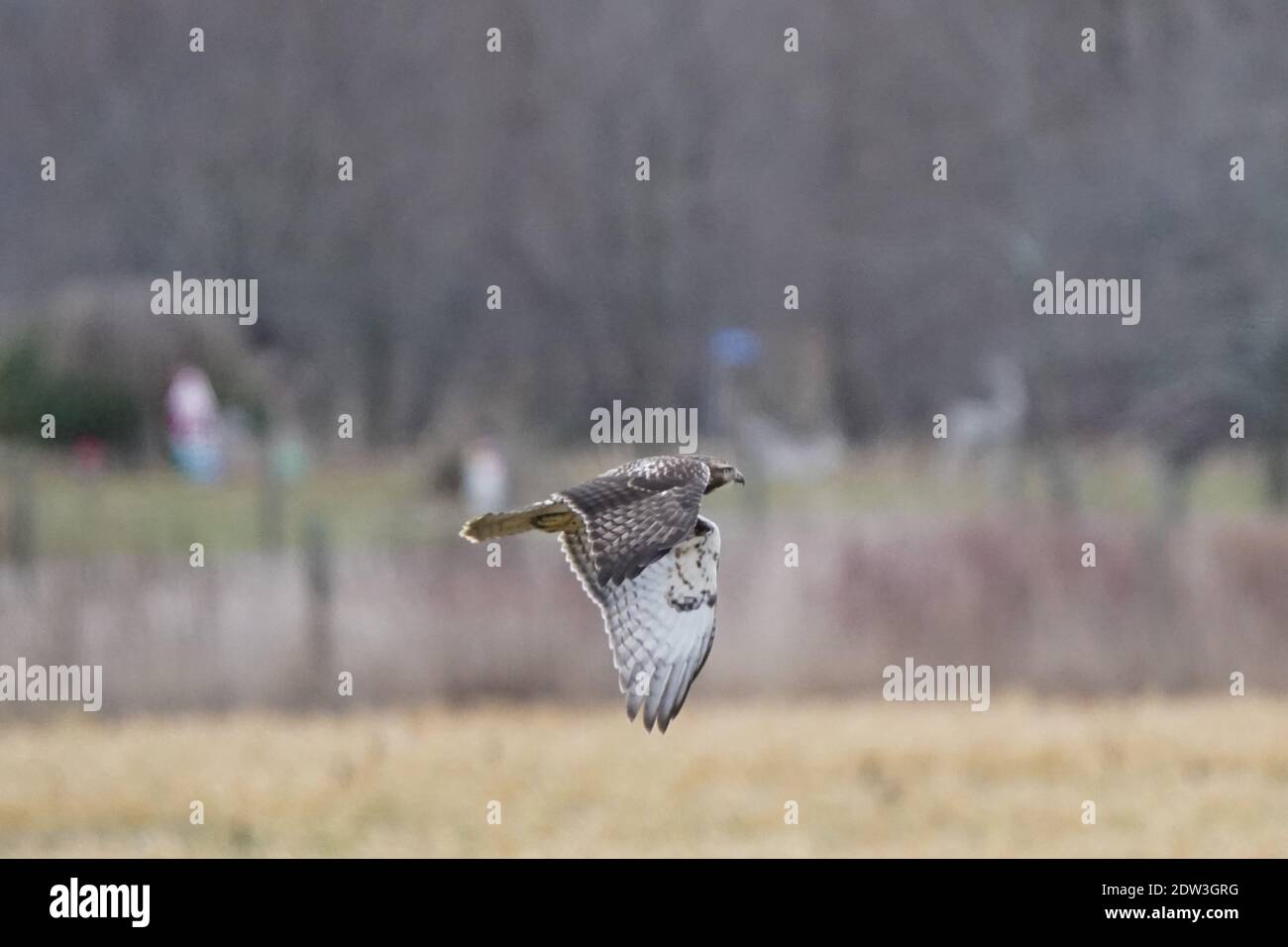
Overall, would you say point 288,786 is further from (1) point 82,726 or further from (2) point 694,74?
(2) point 694,74

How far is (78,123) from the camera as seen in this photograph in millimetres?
34719

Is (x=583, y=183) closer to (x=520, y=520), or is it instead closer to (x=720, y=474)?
(x=720, y=474)

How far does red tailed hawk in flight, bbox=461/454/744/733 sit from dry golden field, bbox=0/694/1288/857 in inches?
233

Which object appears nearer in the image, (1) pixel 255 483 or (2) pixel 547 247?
(1) pixel 255 483

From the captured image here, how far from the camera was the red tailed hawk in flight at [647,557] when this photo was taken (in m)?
6.84

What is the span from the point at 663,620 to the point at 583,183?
26.9m

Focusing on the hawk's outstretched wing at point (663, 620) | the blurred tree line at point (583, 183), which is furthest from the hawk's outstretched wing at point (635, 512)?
the blurred tree line at point (583, 183)

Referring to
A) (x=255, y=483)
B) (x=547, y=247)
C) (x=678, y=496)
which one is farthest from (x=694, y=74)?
(x=678, y=496)

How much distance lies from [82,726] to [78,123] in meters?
21.2

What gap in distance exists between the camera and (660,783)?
47.2 feet

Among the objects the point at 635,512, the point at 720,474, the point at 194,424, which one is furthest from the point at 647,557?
the point at 194,424

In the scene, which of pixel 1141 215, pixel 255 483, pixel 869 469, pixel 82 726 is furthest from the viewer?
pixel 1141 215
